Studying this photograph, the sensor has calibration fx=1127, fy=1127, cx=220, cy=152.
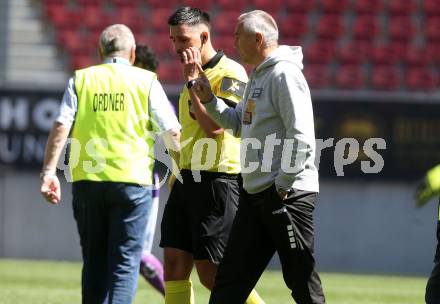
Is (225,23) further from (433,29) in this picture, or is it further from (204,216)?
(204,216)

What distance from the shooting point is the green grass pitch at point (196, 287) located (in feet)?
33.6

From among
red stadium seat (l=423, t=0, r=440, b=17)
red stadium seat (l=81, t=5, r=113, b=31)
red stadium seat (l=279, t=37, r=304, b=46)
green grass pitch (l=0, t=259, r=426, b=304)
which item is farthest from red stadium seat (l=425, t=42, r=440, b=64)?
red stadium seat (l=81, t=5, r=113, b=31)

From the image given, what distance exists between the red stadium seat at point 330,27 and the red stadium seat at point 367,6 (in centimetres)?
32

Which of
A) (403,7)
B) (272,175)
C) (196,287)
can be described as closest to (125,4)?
(403,7)

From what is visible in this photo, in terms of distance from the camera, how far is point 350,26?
16984mm

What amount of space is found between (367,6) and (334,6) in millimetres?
494

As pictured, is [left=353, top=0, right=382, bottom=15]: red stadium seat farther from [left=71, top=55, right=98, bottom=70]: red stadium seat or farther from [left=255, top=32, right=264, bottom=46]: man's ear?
[left=255, top=32, right=264, bottom=46]: man's ear

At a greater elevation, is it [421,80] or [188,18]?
[188,18]

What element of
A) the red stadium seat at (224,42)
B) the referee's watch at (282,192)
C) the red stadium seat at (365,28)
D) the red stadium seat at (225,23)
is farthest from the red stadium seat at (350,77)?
the referee's watch at (282,192)

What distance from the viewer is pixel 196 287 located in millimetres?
11758

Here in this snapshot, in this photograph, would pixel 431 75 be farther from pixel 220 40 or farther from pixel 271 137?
pixel 271 137

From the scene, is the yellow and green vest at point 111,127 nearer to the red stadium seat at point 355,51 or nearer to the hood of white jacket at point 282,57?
the hood of white jacket at point 282,57

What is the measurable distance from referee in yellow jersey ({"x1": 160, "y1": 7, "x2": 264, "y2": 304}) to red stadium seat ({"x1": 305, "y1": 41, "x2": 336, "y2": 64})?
1000 centimetres

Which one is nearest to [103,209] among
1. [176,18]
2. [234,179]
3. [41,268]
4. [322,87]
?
[234,179]
